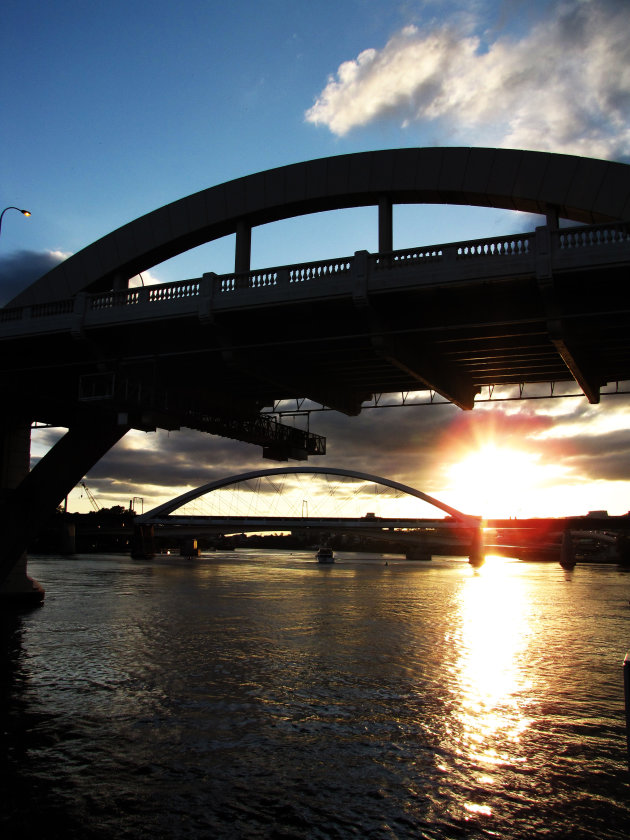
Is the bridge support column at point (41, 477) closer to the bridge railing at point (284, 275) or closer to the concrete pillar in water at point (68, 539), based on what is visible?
the bridge railing at point (284, 275)

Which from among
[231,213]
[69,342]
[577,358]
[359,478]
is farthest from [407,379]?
[359,478]

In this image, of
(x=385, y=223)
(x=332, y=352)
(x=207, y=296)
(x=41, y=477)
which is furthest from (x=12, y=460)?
(x=385, y=223)

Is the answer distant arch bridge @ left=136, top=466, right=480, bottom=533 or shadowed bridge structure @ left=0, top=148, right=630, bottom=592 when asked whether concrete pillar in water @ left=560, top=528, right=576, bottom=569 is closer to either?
distant arch bridge @ left=136, top=466, right=480, bottom=533

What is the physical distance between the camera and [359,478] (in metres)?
143

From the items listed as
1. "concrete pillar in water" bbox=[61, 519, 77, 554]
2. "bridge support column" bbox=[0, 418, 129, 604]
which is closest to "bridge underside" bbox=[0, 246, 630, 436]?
"bridge support column" bbox=[0, 418, 129, 604]

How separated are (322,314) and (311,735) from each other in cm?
1334

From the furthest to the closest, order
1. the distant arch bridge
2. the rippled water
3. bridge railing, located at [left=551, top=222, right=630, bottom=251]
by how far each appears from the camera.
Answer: the distant arch bridge < bridge railing, located at [left=551, top=222, right=630, bottom=251] < the rippled water

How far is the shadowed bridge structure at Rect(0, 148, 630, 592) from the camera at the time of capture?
20.8 meters

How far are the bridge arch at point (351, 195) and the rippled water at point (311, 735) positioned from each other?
14.4 meters

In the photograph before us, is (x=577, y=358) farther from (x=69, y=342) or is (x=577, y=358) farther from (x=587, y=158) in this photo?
(x=69, y=342)

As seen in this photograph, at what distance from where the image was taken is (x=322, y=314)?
23844 millimetres

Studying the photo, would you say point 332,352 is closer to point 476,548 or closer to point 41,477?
point 41,477

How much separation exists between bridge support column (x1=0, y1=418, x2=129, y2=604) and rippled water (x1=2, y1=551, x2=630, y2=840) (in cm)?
475

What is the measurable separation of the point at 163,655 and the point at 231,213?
55.8 feet
